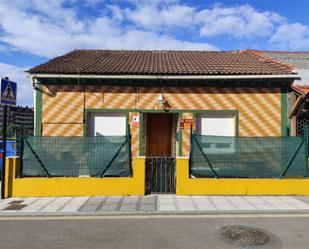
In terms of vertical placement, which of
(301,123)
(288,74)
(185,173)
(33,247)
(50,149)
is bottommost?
(33,247)

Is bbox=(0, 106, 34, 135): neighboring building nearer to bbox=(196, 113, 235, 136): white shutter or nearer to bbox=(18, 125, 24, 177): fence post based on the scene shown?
bbox=(18, 125, 24, 177): fence post

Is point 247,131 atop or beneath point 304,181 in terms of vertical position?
atop

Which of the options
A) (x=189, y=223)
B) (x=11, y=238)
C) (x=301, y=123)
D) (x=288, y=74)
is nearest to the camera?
(x=11, y=238)

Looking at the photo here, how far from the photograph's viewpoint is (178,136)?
40.4 ft

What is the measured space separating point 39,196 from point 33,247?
379 cm

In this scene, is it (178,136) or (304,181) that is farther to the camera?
(178,136)

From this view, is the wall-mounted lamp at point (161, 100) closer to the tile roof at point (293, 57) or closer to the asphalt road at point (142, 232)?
the asphalt road at point (142, 232)

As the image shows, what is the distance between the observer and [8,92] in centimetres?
886

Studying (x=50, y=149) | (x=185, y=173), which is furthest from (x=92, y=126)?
(x=185, y=173)

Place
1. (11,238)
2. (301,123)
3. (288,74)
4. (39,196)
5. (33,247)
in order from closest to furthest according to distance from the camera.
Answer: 1. (33,247)
2. (11,238)
3. (39,196)
4. (288,74)
5. (301,123)

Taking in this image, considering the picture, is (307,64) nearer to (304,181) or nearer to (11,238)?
(304,181)

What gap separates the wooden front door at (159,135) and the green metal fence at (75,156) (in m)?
3.62

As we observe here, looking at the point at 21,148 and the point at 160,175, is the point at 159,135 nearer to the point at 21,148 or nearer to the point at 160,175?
the point at 160,175

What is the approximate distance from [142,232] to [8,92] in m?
5.46
